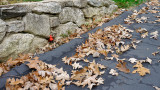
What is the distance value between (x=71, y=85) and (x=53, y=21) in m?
2.15

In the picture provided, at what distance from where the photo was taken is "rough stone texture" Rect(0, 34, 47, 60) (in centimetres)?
278

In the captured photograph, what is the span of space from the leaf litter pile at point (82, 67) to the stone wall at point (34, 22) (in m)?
0.33

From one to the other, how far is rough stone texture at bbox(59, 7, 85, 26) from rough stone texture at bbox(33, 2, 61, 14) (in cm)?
25

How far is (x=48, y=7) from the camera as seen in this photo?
3.47 metres

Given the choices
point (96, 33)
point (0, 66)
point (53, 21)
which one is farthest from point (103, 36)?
point (0, 66)

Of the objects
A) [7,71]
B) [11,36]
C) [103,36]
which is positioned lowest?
[7,71]

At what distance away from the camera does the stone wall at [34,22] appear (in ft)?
9.18

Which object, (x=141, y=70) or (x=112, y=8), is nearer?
(x=141, y=70)

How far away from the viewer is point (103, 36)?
3721 mm

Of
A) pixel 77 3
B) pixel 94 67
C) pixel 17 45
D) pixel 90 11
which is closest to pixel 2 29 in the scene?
pixel 17 45

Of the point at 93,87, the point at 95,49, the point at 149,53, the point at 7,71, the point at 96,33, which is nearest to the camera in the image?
the point at 93,87

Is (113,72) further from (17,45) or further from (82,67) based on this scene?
(17,45)

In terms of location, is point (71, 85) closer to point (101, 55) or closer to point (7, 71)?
point (101, 55)

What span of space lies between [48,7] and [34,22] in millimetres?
574
